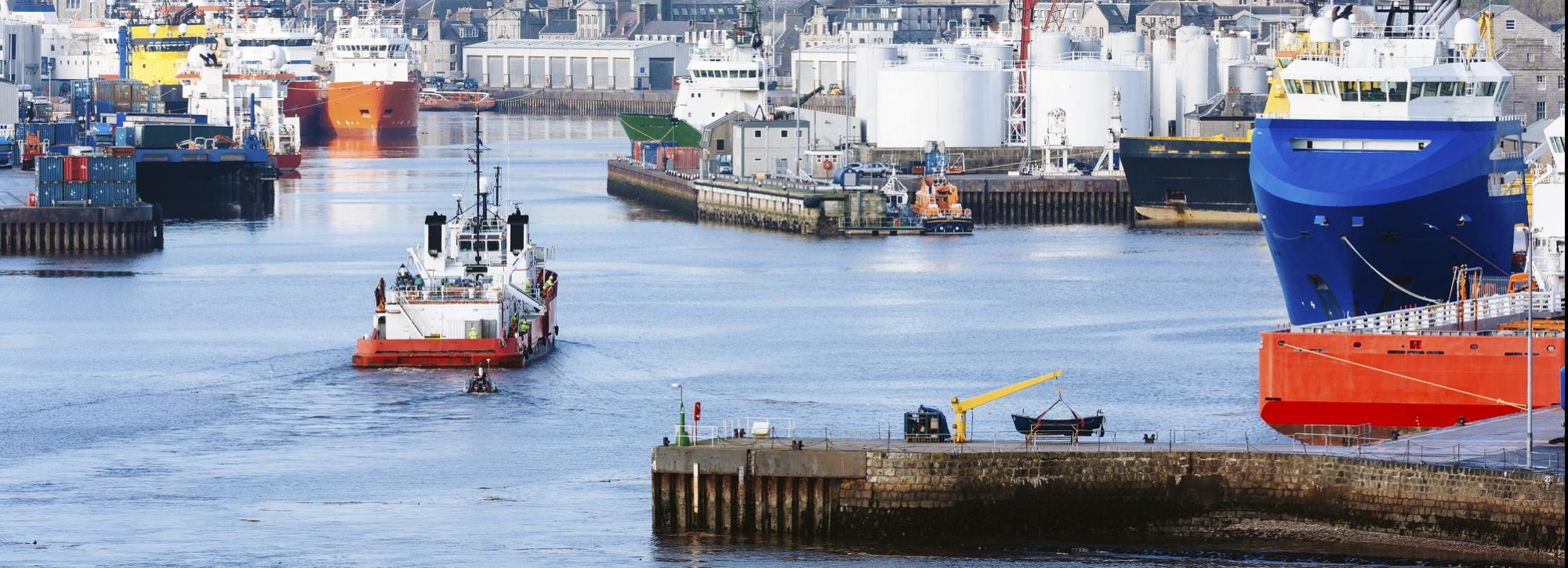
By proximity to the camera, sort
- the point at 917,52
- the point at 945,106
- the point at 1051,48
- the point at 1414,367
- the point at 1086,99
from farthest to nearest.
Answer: the point at 917,52
the point at 1051,48
the point at 1086,99
the point at 945,106
the point at 1414,367

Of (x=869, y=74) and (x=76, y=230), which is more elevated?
(x=869, y=74)

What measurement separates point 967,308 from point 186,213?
4798 cm

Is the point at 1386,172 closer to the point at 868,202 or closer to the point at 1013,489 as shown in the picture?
the point at 1013,489

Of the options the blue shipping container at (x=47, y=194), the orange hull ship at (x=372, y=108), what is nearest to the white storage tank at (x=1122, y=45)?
the blue shipping container at (x=47, y=194)

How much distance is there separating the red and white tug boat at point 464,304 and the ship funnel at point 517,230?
16mm

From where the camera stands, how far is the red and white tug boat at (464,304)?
51688mm

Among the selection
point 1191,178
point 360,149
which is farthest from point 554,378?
point 360,149

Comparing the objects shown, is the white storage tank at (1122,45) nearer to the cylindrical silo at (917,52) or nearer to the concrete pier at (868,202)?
the cylindrical silo at (917,52)

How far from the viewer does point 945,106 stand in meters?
110

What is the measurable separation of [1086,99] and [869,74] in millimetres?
16035

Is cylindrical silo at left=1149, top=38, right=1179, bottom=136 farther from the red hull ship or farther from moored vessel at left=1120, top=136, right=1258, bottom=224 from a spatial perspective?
the red hull ship

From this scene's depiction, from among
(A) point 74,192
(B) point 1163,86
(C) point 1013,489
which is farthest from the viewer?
(B) point 1163,86

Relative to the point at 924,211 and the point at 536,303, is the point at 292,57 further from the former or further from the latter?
the point at 536,303

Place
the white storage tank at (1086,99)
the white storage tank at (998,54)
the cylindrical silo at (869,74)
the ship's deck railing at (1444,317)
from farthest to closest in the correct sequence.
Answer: the cylindrical silo at (869,74)
the white storage tank at (998,54)
the white storage tank at (1086,99)
the ship's deck railing at (1444,317)
